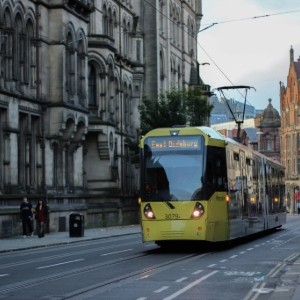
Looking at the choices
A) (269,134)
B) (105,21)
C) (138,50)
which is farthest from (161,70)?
(269,134)

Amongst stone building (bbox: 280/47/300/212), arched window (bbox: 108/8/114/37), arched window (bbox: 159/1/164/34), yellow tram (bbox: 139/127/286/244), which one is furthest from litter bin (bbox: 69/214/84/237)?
stone building (bbox: 280/47/300/212)

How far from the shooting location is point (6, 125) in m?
41.8

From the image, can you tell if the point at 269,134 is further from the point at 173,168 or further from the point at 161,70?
the point at 173,168

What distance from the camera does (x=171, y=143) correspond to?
26.2 meters

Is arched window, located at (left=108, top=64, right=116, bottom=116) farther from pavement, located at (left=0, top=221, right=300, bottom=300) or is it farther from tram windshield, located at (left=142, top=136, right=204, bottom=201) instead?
tram windshield, located at (left=142, top=136, right=204, bottom=201)

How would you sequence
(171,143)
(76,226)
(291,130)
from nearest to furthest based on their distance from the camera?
(171,143) → (76,226) → (291,130)

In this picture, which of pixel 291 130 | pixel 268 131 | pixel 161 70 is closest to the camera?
pixel 161 70

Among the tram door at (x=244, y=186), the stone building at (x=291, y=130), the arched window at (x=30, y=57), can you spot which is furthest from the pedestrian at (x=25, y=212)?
the stone building at (x=291, y=130)

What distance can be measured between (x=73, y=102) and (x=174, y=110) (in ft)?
45.1

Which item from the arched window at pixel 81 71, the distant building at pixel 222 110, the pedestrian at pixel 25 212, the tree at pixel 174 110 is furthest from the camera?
the distant building at pixel 222 110

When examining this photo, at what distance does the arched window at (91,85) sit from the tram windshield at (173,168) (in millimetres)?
30151

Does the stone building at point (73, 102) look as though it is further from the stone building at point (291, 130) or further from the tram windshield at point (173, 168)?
the stone building at point (291, 130)

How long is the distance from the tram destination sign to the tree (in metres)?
34.8

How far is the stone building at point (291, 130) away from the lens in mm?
143125
